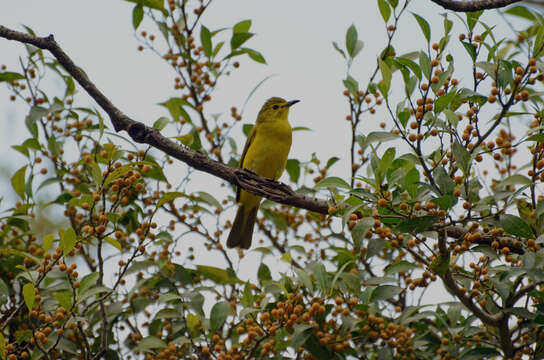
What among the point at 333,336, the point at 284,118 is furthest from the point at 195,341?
the point at 284,118

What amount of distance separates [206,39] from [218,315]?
89.2 inches

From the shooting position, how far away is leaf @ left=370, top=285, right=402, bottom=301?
308 cm

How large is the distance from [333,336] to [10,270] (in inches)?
84.1

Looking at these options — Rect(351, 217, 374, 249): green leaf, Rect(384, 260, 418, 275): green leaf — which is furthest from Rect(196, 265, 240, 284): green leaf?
Rect(351, 217, 374, 249): green leaf

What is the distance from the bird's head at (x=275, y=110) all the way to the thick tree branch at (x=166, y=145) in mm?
2833

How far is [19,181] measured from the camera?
3.80 m

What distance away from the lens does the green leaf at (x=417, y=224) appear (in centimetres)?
247

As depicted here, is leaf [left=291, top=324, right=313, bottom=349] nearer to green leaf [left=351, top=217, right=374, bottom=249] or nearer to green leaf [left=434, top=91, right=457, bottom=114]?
green leaf [left=351, top=217, right=374, bottom=249]

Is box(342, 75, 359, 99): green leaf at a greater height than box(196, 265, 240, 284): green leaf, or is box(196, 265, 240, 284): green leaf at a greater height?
box(342, 75, 359, 99): green leaf

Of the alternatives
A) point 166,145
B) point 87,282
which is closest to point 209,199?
point 166,145

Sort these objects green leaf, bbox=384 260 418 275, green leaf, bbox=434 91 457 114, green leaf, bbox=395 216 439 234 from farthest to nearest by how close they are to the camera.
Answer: green leaf, bbox=384 260 418 275
green leaf, bbox=434 91 457 114
green leaf, bbox=395 216 439 234

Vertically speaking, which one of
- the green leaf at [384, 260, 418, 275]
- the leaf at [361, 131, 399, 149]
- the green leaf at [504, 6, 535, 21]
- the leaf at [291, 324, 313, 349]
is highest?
the green leaf at [504, 6, 535, 21]

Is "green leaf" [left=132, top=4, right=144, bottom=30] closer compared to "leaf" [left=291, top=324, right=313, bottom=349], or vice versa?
"leaf" [left=291, top=324, right=313, bottom=349]

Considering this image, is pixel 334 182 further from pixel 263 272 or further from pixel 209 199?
pixel 209 199
